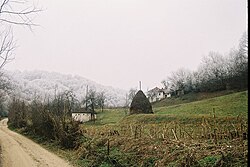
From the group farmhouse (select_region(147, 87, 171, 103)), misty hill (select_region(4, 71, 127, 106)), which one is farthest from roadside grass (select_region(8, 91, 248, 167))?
misty hill (select_region(4, 71, 127, 106))

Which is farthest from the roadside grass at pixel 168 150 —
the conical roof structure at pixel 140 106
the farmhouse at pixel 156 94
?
the farmhouse at pixel 156 94

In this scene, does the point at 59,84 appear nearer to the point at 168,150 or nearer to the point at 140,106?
the point at 140,106

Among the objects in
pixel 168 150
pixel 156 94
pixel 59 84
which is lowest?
pixel 168 150

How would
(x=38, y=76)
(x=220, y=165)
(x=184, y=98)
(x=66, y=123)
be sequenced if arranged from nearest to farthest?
(x=220, y=165) < (x=66, y=123) < (x=184, y=98) < (x=38, y=76)

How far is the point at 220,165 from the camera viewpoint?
8.68 metres

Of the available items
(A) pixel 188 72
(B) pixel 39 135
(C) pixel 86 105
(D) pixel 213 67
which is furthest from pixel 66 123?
(A) pixel 188 72

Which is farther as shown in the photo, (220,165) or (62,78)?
(62,78)

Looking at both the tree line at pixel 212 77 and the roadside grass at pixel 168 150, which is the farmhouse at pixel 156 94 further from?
the roadside grass at pixel 168 150

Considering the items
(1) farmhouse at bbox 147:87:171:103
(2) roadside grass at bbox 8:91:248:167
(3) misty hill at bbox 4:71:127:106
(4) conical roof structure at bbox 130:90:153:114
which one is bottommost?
(2) roadside grass at bbox 8:91:248:167

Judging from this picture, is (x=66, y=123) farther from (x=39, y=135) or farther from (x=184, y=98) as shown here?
(x=184, y=98)

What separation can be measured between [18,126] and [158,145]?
29886mm

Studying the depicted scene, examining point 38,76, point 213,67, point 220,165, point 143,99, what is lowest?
point 220,165

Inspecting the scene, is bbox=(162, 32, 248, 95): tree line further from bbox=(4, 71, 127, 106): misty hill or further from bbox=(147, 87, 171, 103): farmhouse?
bbox=(4, 71, 127, 106): misty hill

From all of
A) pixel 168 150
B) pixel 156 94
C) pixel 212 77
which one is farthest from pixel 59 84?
pixel 168 150
